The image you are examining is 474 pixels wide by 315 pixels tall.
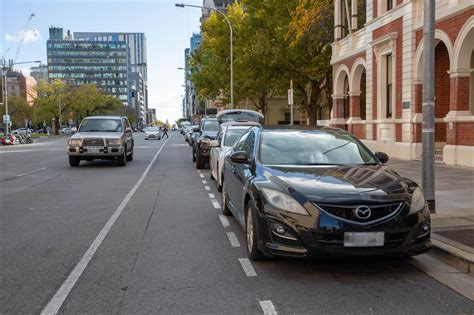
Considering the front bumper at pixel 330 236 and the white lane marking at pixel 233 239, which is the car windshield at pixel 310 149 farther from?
the front bumper at pixel 330 236

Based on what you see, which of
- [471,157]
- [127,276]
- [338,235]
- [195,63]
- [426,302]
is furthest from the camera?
[195,63]

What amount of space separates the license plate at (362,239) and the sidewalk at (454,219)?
124 cm

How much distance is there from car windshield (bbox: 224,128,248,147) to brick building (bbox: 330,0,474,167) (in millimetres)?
7205

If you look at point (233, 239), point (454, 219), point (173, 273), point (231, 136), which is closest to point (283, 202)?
point (173, 273)

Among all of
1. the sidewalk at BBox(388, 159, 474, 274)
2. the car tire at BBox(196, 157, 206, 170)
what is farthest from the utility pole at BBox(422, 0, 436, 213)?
the car tire at BBox(196, 157, 206, 170)

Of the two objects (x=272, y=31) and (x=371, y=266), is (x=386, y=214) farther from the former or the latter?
(x=272, y=31)

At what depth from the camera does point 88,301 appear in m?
4.53

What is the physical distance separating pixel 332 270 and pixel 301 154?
5.42 feet

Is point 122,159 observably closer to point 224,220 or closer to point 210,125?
point 210,125

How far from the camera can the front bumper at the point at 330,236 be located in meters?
4.82

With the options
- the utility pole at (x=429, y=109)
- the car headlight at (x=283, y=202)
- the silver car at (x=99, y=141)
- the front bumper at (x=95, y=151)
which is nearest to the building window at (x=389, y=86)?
the silver car at (x=99, y=141)

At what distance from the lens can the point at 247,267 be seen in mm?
5531

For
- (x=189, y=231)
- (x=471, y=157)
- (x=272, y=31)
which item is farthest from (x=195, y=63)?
(x=189, y=231)

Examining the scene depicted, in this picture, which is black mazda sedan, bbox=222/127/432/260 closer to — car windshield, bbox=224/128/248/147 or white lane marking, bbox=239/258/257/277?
white lane marking, bbox=239/258/257/277
